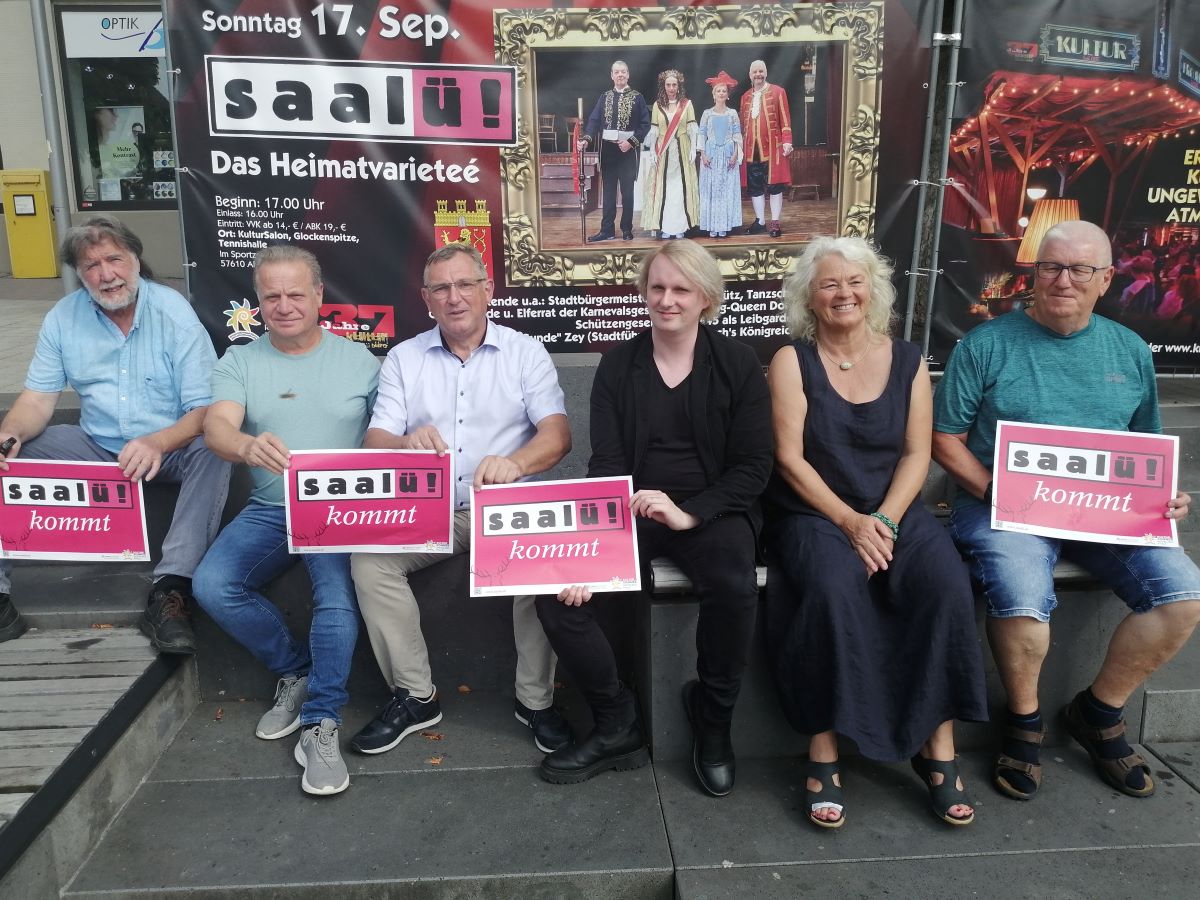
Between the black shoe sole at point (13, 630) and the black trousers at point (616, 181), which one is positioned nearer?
the black shoe sole at point (13, 630)

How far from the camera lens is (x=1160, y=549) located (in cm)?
280

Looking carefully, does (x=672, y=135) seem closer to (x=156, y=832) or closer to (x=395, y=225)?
(x=395, y=225)

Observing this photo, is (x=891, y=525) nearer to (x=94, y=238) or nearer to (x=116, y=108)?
(x=94, y=238)

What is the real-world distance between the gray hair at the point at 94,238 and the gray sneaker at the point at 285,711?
68.1 inches

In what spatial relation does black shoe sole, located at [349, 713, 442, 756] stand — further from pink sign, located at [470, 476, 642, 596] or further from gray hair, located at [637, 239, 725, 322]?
gray hair, located at [637, 239, 725, 322]

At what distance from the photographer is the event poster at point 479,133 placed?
3.95 meters

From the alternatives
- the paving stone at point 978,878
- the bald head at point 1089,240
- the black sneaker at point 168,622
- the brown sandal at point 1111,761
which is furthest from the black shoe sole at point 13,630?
the bald head at point 1089,240

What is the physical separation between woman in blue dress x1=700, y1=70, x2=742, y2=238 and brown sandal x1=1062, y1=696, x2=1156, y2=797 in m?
2.51

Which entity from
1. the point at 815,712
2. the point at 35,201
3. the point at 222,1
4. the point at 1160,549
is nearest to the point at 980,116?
the point at 1160,549

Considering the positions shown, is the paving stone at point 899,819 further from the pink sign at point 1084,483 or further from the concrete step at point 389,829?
the pink sign at point 1084,483

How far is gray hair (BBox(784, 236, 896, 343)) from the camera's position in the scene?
2949 mm

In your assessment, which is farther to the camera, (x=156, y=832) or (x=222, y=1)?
(x=222, y=1)

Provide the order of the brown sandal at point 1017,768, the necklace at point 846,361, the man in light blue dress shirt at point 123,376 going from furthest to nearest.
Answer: the man in light blue dress shirt at point 123,376 < the necklace at point 846,361 < the brown sandal at point 1017,768

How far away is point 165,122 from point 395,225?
8912 mm
